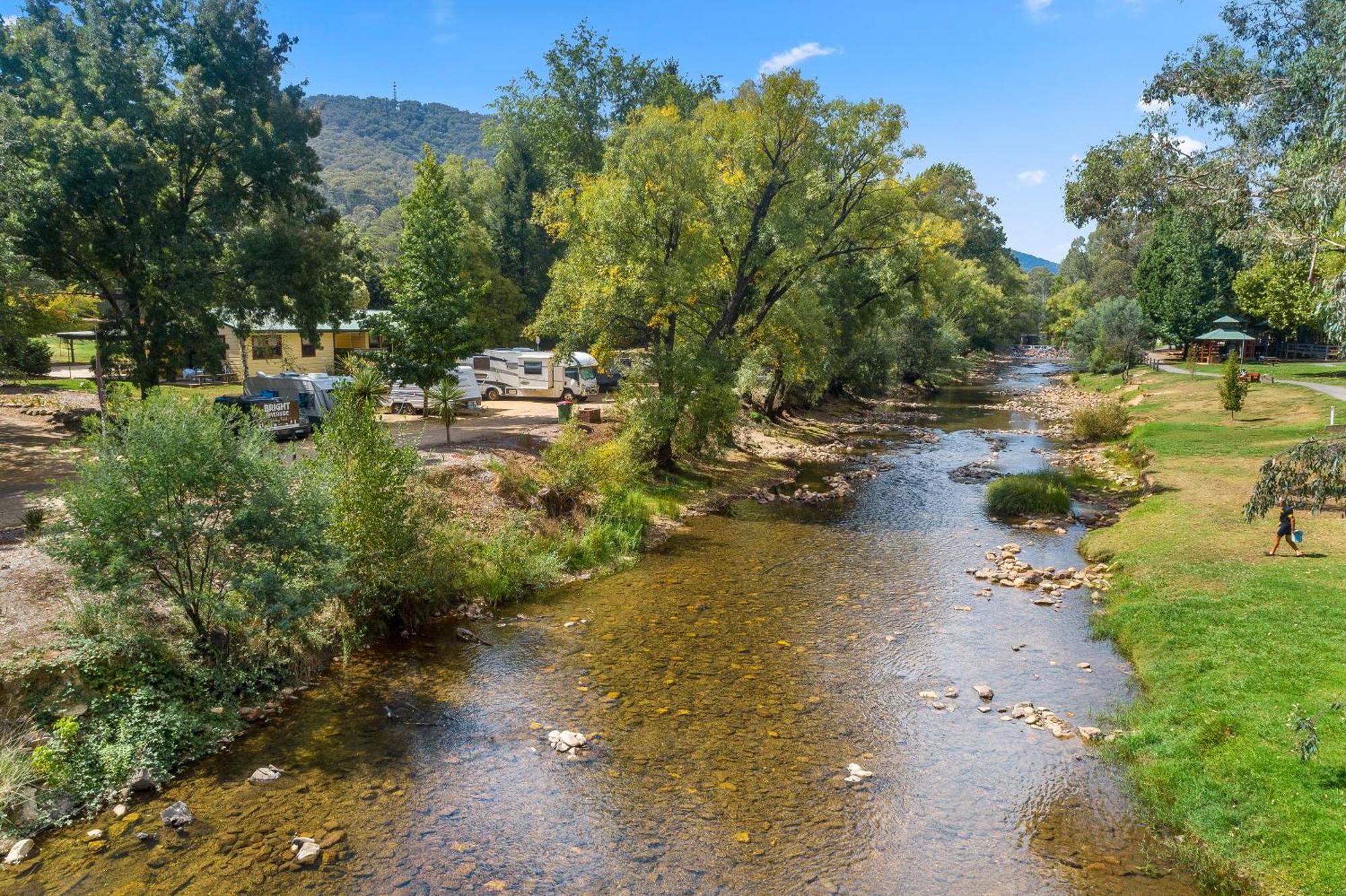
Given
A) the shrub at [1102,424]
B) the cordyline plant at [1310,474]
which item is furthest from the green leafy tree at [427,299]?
the shrub at [1102,424]

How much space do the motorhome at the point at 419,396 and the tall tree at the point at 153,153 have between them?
18.3 ft

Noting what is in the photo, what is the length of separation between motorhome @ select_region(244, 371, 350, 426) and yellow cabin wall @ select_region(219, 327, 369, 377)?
49.6 feet

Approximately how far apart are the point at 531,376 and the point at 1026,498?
89.5 ft

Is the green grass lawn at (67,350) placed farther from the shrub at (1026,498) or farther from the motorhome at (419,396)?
the shrub at (1026,498)

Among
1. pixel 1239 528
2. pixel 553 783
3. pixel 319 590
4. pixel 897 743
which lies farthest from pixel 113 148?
pixel 1239 528

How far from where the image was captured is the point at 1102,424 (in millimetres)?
39156

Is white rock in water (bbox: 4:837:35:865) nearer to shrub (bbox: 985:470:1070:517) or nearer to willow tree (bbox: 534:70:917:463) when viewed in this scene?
willow tree (bbox: 534:70:917:463)

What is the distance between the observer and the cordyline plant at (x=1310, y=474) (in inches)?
317

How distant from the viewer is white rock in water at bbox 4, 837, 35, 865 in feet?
27.7

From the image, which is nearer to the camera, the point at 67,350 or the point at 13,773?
the point at 13,773

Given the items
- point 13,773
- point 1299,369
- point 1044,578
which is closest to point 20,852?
point 13,773

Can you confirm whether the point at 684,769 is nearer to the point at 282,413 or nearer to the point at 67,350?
the point at 282,413

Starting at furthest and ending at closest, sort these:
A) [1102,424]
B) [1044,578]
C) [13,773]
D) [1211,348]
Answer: [1211,348] → [1102,424] → [1044,578] → [13,773]

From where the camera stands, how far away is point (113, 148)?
25.1m
